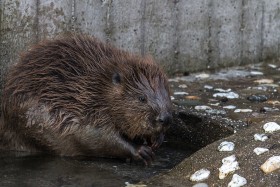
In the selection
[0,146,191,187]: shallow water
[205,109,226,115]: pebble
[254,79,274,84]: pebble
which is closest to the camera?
[0,146,191,187]: shallow water

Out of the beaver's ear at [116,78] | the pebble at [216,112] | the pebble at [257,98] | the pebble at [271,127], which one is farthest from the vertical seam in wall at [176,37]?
the pebble at [271,127]

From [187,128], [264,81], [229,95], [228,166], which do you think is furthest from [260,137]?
[264,81]

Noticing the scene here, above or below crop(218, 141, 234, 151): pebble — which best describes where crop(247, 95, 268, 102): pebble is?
above

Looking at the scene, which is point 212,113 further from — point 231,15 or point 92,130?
point 231,15

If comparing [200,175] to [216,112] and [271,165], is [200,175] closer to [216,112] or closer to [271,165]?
[271,165]

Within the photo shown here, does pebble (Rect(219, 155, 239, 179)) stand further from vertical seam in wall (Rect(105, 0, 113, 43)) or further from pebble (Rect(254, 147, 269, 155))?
vertical seam in wall (Rect(105, 0, 113, 43))

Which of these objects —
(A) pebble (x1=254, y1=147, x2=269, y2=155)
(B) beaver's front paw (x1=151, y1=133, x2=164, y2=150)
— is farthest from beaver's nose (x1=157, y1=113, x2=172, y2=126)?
(A) pebble (x1=254, y1=147, x2=269, y2=155)
